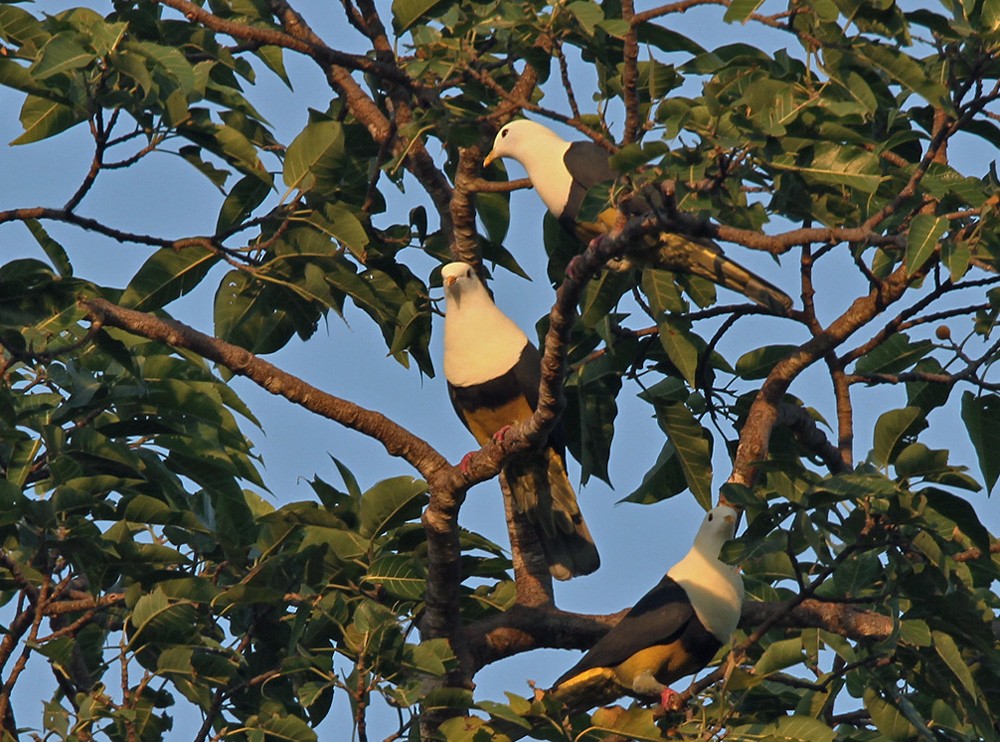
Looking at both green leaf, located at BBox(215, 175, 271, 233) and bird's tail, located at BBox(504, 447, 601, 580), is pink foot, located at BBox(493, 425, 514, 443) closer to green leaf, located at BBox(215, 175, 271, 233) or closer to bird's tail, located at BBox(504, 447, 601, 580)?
bird's tail, located at BBox(504, 447, 601, 580)

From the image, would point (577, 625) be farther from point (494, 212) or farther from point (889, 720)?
point (494, 212)

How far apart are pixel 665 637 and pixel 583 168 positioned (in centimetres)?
193

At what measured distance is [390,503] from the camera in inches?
134

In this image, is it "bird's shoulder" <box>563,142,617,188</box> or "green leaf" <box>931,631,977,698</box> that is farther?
"bird's shoulder" <box>563,142,617,188</box>

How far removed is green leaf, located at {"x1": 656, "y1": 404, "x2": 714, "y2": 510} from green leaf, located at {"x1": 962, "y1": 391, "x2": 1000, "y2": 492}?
800 millimetres

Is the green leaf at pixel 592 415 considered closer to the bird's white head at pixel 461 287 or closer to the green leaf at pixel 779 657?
the bird's white head at pixel 461 287

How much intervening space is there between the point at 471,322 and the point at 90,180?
6.58ft

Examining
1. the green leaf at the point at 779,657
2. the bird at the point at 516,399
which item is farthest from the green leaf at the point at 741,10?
the bird at the point at 516,399

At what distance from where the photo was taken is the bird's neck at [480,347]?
16.7 ft

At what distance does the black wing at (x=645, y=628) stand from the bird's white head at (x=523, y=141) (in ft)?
6.30

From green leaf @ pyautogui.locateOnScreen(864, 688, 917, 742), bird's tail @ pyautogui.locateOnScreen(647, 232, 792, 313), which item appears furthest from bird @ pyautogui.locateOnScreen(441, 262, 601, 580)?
green leaf @ pyautogui.locateOnScreen(864, 688, 917, 742)

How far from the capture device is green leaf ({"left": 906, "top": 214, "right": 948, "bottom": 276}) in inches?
114

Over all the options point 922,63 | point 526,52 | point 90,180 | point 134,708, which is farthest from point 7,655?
point 922,63

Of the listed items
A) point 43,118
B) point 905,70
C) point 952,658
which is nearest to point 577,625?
point 952,658
